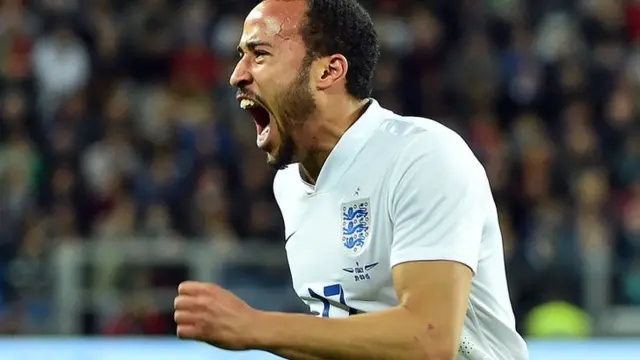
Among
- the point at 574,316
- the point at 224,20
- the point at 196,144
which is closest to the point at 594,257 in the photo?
the point at 574,316

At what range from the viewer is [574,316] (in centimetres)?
844

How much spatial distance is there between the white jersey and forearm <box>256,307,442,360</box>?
0.60 ft

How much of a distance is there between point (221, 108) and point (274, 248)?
1.98 meters

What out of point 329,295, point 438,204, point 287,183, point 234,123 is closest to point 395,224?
point 438,204

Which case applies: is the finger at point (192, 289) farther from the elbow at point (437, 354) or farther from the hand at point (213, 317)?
the elbow at point (437, 354)

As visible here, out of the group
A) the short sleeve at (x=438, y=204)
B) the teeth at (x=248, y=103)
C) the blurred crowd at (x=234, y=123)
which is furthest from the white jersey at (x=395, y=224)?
the blurred crowd at (x=234, y=123)

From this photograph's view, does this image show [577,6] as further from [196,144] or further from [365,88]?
[365,88]

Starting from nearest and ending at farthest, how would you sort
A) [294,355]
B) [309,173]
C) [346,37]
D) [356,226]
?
[294,355] < [356,226] < [346,37] < [309,173]

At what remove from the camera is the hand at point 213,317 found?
256cm

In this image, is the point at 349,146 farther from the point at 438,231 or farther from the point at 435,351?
the point at 435,351

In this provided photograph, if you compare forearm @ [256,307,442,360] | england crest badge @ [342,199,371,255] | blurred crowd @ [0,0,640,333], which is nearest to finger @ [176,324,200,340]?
forearm @ [256,307,442,360]

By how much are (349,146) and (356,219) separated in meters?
0.22

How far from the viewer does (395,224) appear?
2875 mm

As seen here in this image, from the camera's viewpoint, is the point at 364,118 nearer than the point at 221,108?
Yes
